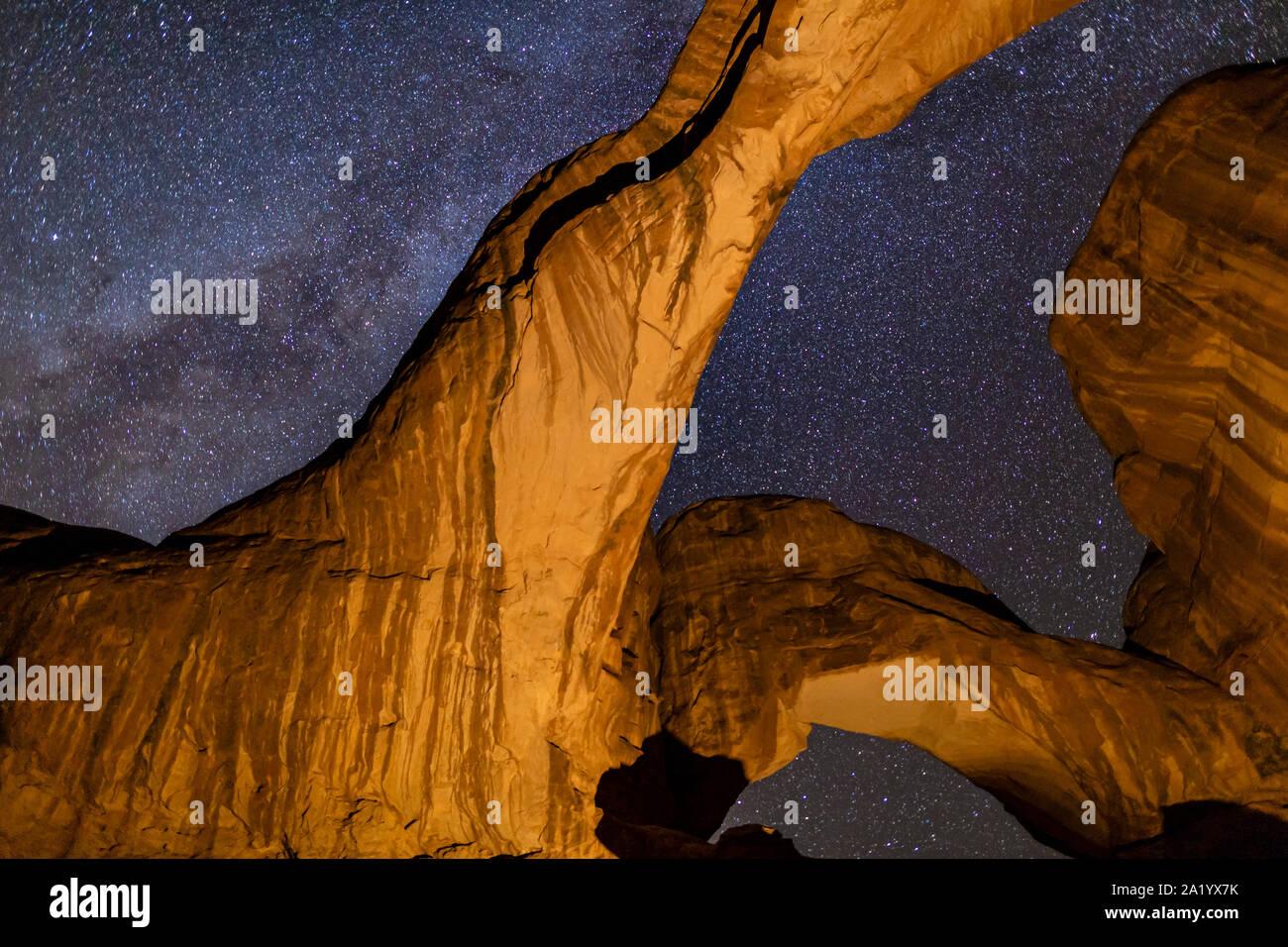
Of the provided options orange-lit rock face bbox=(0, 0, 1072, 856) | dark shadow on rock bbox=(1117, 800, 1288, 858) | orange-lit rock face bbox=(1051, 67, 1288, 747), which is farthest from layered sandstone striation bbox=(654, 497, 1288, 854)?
orange-lit rock face bbox=(0, 0, 1072, 856)

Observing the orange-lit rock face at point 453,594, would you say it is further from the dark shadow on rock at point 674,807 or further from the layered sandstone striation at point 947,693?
the layered sandstone striation at point 947,693

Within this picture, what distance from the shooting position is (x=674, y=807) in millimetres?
11711

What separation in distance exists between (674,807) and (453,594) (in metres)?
4.29

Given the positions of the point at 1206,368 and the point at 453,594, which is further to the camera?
the point at 1206,368

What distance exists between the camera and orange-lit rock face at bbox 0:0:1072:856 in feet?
28.0

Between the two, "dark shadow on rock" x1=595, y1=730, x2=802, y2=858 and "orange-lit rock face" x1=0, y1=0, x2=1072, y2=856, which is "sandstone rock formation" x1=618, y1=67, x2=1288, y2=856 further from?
"orange-lit rock face" x1=0, y1=0, x2=1072, y2=856

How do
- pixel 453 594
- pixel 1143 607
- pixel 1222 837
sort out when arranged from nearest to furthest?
1. pixel 453 594
2. pixel 1222 837
3. pixel 1143 607

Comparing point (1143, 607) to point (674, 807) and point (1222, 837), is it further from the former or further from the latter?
point (674, 807)

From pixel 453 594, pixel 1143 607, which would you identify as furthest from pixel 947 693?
pixel 453 594

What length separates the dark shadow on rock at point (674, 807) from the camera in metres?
9.47

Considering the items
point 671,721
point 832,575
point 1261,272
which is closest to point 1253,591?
point 1261,272

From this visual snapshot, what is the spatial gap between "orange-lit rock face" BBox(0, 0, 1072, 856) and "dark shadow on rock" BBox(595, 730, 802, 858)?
74 cm

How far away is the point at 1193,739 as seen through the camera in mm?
11172

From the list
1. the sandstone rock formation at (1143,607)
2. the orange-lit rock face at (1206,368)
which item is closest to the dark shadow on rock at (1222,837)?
the sandstone rock formation at (1143,607)
